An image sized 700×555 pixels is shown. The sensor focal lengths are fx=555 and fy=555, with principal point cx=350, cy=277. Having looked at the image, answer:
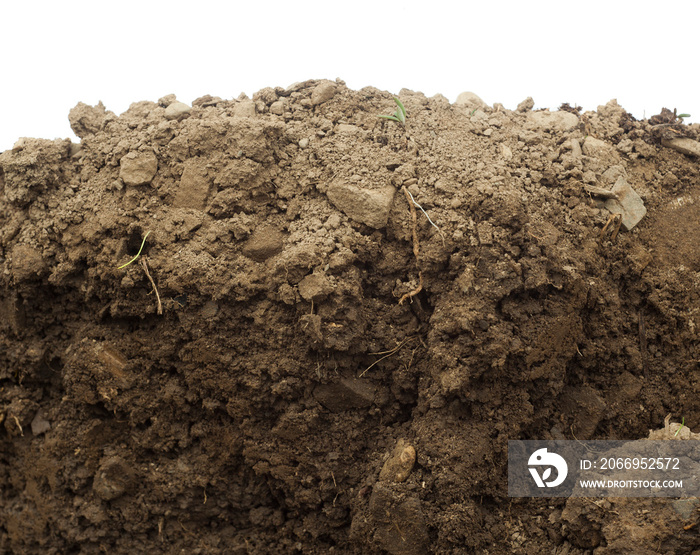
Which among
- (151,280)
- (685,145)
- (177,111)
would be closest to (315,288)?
(151,280)

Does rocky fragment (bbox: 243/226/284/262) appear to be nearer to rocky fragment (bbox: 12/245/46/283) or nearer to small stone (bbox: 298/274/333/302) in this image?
small stone (bbox: 298/274/333/302)

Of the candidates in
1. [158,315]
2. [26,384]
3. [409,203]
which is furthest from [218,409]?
[409,203]

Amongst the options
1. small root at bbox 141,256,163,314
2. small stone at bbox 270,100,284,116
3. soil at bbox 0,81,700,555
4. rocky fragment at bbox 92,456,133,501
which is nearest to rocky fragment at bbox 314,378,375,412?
soil at bbox 0,81,700,555

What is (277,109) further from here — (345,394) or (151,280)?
(345,394)

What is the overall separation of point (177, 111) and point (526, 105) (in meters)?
1.97

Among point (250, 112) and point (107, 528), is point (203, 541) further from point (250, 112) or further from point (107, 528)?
point (250, 112)

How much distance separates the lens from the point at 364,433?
8.68ft

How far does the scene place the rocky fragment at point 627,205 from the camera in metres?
2.79

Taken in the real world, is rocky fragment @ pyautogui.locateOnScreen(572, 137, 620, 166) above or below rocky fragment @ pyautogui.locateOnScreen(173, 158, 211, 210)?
above

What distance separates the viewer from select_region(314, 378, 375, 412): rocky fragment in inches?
102

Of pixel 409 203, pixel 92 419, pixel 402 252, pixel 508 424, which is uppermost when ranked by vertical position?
pixel 409 203

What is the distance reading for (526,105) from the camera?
322cm

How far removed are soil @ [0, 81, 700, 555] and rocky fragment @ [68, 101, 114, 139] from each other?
11cm

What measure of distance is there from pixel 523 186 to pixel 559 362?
2.83ft
